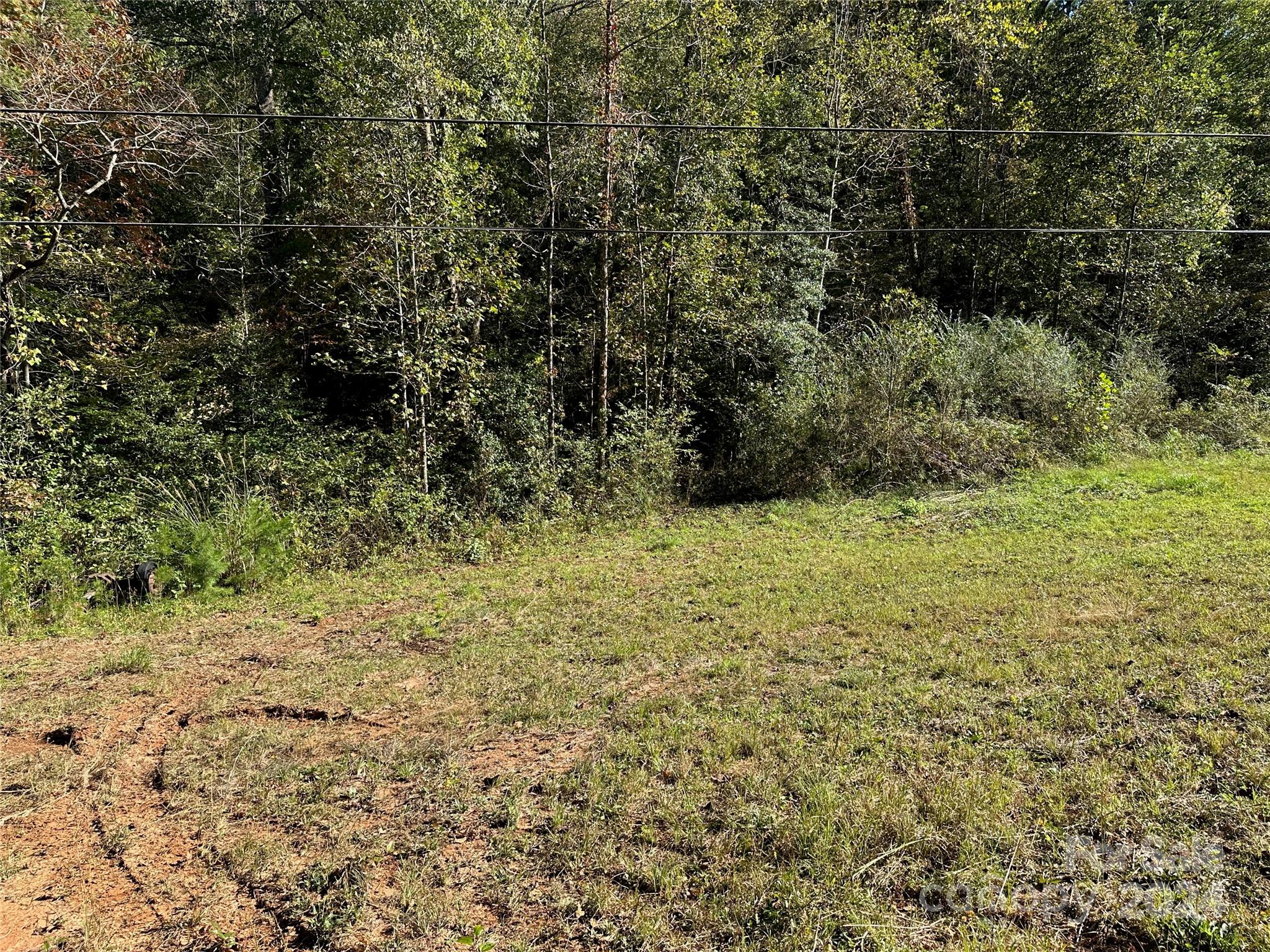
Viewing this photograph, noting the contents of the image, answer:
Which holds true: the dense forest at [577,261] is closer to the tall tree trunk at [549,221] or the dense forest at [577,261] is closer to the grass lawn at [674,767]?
the tall tree trunk at [549,221]

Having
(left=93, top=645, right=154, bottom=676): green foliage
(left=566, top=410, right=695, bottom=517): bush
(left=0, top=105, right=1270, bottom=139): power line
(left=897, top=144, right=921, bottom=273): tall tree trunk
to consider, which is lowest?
(left=93, top=645, right=154, bottom=676): green foliage

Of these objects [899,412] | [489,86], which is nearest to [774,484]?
[899,412]

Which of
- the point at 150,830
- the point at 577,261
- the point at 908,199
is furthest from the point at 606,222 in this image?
the point at 150,830

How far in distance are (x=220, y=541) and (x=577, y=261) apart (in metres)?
7.67

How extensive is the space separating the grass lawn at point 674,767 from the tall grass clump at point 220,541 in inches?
23.2

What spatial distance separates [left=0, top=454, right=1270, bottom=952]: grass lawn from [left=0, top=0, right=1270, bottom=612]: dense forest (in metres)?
3.40

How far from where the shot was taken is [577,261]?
12.4 metres

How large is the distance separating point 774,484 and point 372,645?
742cm

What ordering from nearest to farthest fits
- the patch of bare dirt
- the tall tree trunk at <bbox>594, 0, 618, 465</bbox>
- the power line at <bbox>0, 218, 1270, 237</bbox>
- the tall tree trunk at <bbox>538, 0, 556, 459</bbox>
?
the patch of bare dirt → the power line at <bbox>0, 218, 1270, 237</bbox> → the tall tree trunk at <bbox>594, 0, 618, 465</bbox> → the tall tree trunk at <bbox>538, 0, 556, 459</bbox>

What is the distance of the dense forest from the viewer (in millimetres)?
8461

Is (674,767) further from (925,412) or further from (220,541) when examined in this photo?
(925,412)

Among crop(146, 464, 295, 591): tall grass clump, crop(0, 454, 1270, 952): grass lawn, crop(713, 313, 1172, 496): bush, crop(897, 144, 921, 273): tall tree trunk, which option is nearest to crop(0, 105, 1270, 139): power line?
crop(0, 454, 1270, 952): grass lawn

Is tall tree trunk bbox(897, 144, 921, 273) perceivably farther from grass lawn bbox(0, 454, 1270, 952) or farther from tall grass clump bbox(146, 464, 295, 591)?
tall grass clump bbox(146, 464, 295, 591)

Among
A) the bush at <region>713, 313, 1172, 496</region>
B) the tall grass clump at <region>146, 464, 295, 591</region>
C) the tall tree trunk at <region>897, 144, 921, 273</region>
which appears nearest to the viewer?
the tall grass clump at <region>146, 464, 295, 591</region>
